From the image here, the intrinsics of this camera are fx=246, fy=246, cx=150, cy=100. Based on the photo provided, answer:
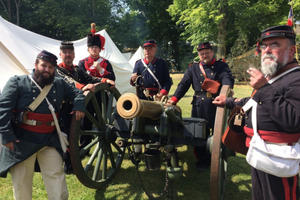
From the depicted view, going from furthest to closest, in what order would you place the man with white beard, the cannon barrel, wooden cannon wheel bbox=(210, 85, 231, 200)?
wooden cannon wheel bbox=(210, 85, 231, 200)
the cannon barrel
the man with white beard

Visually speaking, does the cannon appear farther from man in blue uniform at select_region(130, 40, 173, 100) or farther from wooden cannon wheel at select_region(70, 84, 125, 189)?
man in blue uniform at select_region(130, 40, 173, 100)

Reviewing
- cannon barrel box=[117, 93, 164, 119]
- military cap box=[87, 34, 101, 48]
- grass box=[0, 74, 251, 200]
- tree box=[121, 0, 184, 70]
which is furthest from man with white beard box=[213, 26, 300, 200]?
tree box=[121, 0, 184, 70]

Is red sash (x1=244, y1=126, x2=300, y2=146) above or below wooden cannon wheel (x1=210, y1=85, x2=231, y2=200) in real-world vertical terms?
above

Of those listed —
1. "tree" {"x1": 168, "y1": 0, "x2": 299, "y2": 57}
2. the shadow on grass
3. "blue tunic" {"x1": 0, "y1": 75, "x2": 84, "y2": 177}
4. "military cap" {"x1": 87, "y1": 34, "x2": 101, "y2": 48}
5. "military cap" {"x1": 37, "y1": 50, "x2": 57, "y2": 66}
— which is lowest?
the shadow on grass

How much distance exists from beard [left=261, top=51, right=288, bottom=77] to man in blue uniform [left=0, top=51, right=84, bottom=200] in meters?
1.83

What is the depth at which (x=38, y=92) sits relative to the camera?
2.27m

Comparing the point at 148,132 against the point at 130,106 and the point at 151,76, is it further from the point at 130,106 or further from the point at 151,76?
the point at 151,76

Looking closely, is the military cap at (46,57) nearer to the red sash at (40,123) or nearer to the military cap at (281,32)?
the red sash at (40,123)

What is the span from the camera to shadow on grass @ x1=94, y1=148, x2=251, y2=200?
9.92 ft

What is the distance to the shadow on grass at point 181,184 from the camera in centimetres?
302

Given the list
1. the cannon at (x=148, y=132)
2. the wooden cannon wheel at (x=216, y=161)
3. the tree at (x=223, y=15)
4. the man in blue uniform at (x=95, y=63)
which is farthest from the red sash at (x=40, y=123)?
the tree at (x=223, y=15)

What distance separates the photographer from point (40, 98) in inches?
88.5

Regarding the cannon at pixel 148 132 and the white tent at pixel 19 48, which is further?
the white tent at pixel 19 48

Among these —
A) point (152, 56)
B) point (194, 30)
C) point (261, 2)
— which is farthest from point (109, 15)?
point (152, 56)
